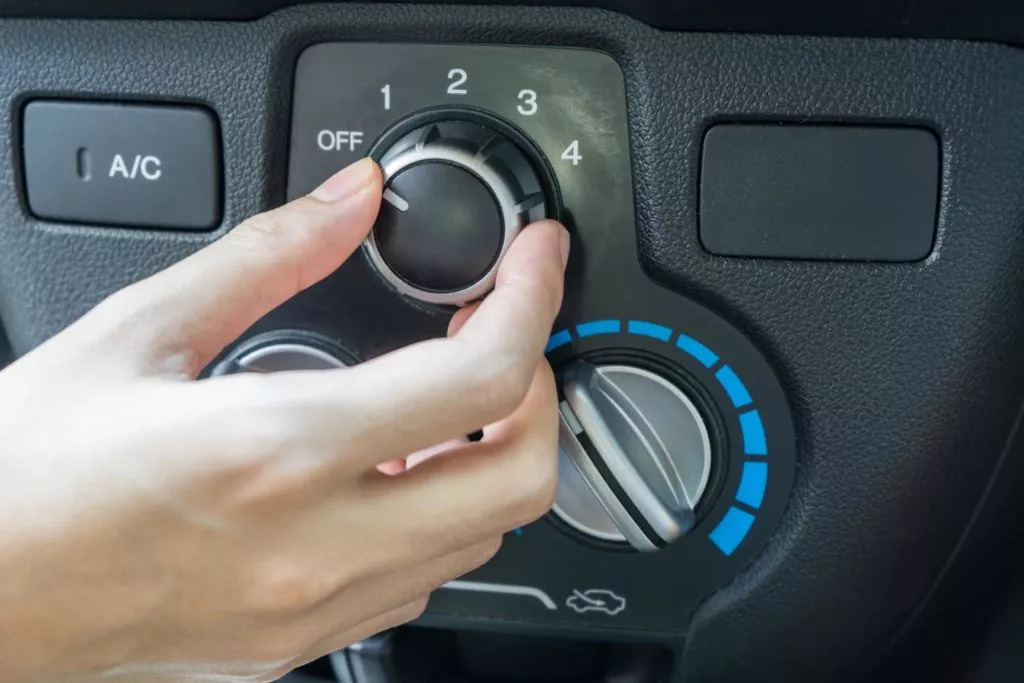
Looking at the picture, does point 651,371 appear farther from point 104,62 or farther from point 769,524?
point 104,62

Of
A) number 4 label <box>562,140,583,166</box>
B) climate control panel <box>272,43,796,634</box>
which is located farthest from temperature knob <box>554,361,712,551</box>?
number 4 label <box>562,140,583,166</box>

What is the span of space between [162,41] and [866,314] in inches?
15.2

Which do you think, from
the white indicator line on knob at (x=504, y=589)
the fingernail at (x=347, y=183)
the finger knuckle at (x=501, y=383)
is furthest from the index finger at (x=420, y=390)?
the white indicator line on knob at (x=504, y=589)

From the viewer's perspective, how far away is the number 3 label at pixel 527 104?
1.55ft

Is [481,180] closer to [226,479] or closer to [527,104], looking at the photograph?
[527,104]

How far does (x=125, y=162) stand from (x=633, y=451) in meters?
0.31

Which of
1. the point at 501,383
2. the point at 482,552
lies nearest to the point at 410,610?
the point at 482,552

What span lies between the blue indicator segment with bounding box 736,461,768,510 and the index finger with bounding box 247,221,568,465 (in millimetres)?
176

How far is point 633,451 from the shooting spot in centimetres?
49

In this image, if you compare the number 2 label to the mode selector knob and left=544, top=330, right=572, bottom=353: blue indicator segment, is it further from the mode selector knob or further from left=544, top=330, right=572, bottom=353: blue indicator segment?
left=544, top=330, right=572, bottom=353: blue indicator segment

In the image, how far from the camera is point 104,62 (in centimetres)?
50

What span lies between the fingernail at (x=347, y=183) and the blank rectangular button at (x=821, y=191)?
163 millimetres

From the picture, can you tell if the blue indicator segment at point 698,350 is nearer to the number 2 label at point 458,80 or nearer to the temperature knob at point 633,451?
the temperature knob at point 633,451

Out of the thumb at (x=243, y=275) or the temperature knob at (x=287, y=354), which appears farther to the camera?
the temperature knob at (x=287, y=354)
